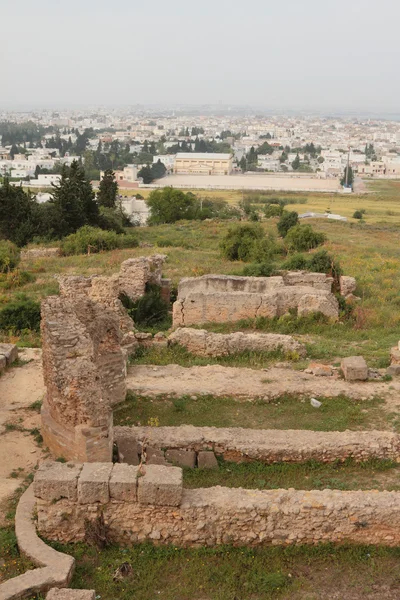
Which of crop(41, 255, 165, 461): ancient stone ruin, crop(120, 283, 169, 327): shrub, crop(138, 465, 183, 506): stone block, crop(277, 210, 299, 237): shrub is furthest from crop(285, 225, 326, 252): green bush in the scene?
crop(138, 465, 183, 506): stone block

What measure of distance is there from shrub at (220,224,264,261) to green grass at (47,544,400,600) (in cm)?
1908

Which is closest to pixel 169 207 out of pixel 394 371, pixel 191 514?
pixel 394 371

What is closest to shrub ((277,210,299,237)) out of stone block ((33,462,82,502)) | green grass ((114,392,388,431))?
green grass ((114,392,388,431))

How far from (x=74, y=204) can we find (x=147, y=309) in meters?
18.4

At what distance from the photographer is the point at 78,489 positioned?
283 inches

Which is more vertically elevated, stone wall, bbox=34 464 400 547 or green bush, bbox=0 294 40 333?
stone wall, bbox=34 464 400 547

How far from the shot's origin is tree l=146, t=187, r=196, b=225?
45.8m

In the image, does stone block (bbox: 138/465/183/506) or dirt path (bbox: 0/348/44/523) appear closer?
stone block (bbox: 138/465/183/506)

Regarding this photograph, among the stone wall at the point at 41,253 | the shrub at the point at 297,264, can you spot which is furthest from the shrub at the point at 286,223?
the shrub at the point at 297,264

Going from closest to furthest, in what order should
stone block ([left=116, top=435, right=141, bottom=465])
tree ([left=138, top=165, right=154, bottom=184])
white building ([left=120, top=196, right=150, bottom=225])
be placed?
stone block ([left=116, top=435, right=141, bottom=465])
white building ([left=120, top=196, right=150, bottom=225])
tree ([left=138, top=165, right=154, bottom=184])

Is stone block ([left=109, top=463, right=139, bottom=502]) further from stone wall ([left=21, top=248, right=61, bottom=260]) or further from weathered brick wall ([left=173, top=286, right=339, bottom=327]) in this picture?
stone wall ([left=21, top=248, right=61, bottom=260])

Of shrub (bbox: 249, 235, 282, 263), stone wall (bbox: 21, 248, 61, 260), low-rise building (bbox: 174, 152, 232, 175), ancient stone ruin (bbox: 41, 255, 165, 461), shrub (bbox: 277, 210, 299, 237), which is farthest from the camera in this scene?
low-rise building (bbox: 174, 152, 232, 175)

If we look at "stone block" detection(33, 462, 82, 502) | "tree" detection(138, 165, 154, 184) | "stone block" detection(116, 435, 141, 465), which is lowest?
"tree" detection(138, 165, 154, 184)

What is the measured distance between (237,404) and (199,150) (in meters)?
158
